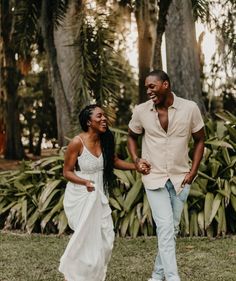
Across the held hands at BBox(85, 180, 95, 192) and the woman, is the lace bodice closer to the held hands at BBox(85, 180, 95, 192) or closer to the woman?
the woman

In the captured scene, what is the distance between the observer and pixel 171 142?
5.39 meters

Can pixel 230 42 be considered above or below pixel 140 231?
above

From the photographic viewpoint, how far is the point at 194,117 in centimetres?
544

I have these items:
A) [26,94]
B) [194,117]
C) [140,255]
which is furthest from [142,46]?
[26,94]

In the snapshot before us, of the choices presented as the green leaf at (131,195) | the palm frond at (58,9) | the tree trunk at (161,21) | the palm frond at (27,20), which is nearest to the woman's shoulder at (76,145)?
the green leaf at (131,195)

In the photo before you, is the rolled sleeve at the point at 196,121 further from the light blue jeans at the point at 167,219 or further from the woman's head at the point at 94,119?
the woman's head at the point at 94,119

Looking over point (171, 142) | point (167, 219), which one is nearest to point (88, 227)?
point (167, 219)

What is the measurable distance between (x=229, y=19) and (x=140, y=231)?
16.8 ft

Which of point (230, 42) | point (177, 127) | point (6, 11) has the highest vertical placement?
point (6, 11)

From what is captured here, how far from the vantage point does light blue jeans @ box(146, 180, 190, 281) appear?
5.27m

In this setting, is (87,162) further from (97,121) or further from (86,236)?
(86,236)

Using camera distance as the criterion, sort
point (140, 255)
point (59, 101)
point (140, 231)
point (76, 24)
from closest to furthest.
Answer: point (140, 255), point (140, 231), point (76, 24), point (59, 101)

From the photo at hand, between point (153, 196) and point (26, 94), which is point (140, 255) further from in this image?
point (26, 94)

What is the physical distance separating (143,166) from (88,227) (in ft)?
2.42
